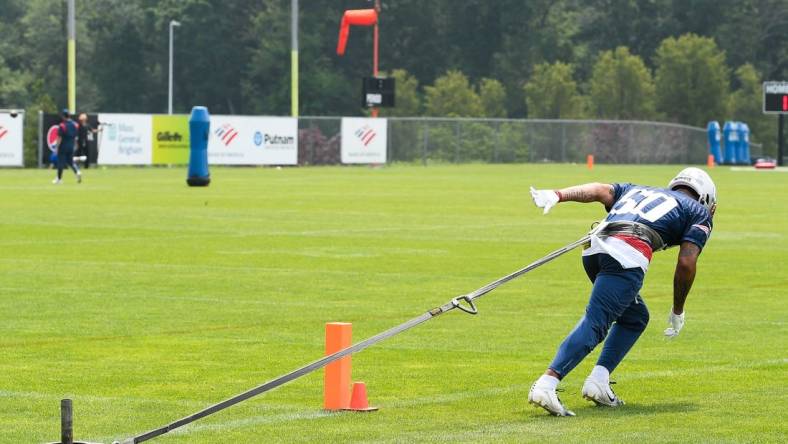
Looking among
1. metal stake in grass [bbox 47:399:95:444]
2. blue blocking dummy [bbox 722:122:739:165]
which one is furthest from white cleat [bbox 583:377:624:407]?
blue blocking dummy [bbox 722:122:739:165]

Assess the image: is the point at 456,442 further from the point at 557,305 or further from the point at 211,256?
the point at 211,256

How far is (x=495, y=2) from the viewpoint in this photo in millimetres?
118562

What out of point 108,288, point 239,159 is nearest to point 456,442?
point 108,288

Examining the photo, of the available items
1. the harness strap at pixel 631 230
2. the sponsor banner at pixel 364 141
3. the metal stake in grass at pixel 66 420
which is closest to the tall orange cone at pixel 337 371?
the harness strap at pixel 631 230

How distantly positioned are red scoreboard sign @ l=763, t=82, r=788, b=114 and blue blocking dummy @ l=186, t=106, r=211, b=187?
32450 millimetres

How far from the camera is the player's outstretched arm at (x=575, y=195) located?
1059 centimetres

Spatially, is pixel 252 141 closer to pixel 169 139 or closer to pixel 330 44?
pixel 169 139

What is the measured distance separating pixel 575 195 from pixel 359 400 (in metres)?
1.77

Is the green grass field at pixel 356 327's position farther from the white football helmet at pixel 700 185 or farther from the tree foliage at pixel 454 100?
the tree foliage at pixel 454 100

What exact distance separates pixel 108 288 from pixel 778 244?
1161cm

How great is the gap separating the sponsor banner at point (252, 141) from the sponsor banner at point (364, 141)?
3012mm

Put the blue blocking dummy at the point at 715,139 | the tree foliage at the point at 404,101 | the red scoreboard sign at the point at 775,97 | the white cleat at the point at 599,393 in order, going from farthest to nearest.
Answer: the tree foliage at the point at 404,101 < the blue blocking dummy at the point at 715,139 < the red scoreboard sign at the point at 775,97 < the white cleat at the point at 599,393

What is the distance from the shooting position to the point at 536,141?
85562 mm

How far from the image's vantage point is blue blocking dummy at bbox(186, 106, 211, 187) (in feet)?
152
